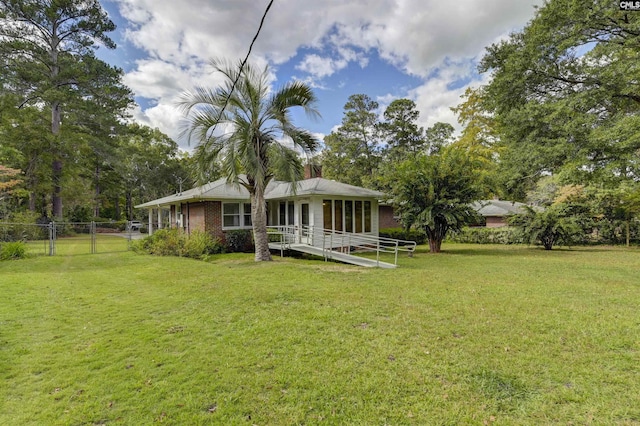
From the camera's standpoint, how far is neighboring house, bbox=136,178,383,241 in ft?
47.1

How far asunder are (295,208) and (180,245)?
5544mm

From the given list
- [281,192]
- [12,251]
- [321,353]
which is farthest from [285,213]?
[321,353]

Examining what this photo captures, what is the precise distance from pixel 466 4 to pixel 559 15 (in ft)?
22.2

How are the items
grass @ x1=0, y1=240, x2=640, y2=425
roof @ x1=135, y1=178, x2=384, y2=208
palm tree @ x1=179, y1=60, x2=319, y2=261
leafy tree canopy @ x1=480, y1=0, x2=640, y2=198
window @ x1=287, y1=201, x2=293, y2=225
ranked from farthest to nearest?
window @ x1=287, y1=201, x2=293, y2=225 < roof @ x1=135, y1=178, x2=384, y2=208 < leafy tree canopy @ x1=480, y1=0, x2=640, y2=198 < palm tree @ x1=179, y1=60, x2=319, y2=261 < grass @ x1=0, y1=240, x2=640, y2=425

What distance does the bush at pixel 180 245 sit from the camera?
515 inches

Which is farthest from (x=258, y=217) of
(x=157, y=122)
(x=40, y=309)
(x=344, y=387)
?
(x=157, y=122)

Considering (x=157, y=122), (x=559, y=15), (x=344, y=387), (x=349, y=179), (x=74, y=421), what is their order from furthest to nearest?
(x=157, y=122) → (x=349, y=179) → (x=559, y=15) → (x=344, y=387) → (x=74, y=421)

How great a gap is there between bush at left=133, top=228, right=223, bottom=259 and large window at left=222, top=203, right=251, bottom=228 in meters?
1.31

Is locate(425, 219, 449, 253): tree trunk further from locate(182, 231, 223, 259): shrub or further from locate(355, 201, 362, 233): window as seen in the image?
locate(182, 231, 223, 259): shrub

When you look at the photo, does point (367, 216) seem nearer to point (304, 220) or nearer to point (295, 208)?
point (304, 220)

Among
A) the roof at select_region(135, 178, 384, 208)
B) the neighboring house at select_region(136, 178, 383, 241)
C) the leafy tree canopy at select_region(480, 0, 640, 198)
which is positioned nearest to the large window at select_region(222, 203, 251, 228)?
the neighboring house at select_region(136, 178, 383, 241)

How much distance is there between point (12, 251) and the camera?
1195 centimetres

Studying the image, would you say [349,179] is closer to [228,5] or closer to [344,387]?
[228,5]

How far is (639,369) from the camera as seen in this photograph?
135 inches
